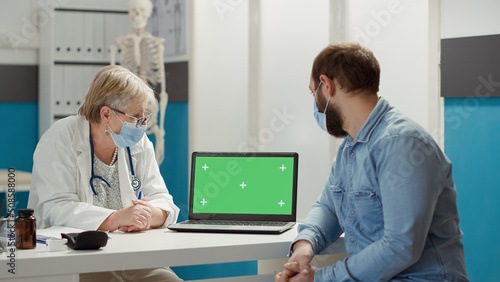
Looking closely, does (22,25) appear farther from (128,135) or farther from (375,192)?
(375,192)

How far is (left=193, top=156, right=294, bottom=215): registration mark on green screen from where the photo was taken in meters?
2.03

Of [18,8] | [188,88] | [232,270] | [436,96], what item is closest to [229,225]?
[436,96]

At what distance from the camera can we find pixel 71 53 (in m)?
4.38

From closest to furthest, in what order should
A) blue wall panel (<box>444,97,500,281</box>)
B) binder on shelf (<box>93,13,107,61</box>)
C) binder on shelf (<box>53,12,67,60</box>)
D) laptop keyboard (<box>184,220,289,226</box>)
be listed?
laptop keyboard (<box>184,220,289,226</box>) → blue wall panel (<box>444,97,500,281</box>) → binder on shelf (<box>53,12,67,60</box>) → binder on shelf (<box>93,13,107,61</box>)

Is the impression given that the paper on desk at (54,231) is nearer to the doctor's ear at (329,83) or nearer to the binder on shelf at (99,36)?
the doctor's ear at (329,83)

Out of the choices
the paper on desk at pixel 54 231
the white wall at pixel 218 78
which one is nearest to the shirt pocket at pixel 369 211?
the paper on desk at pixel 54 231

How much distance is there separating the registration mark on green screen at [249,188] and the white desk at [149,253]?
183 mm

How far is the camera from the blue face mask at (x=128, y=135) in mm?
2170

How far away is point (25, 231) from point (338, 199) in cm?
87

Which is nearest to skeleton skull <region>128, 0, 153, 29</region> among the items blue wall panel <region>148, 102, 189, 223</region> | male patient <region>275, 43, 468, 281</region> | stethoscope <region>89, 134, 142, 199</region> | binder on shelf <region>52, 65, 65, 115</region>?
blue wall panel <region>148, 102, 189, 223</region>

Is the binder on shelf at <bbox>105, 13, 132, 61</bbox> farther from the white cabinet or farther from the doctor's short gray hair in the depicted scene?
the doctor's short gray hair

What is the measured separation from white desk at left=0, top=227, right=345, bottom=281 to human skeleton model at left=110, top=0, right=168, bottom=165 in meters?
2.16

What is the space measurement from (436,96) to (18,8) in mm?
3407

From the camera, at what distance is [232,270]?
3.67m
